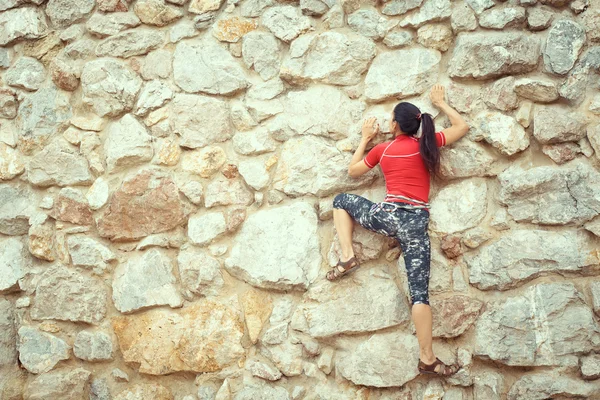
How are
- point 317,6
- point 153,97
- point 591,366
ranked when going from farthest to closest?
1. point 153,97
2. point 317,6
3. point 591,366

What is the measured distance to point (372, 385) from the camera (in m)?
3.37

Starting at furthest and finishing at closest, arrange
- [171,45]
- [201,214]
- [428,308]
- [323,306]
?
[171,45], [201,214], [323,306], [428,308]

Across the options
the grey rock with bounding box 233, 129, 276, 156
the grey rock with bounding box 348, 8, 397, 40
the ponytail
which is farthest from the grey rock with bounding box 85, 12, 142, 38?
the ponytail

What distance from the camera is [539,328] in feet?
10.5

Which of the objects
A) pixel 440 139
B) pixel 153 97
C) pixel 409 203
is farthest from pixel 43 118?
pixel 440 139

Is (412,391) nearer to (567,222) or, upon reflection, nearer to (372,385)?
(372,385)

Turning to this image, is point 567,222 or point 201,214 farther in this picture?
point 201,214

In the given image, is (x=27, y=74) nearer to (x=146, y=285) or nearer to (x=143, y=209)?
(x=143, y=209)

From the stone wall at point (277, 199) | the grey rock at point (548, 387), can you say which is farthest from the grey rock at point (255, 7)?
the grey rock at point (548, 387)

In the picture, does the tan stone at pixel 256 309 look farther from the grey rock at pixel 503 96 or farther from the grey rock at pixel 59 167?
the grey rock at pixel 503 96

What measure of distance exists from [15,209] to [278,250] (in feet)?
6.55

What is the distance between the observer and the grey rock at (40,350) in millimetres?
3906

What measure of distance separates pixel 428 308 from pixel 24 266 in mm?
2814

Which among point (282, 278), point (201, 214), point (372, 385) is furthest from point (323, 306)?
point (201, 214)
